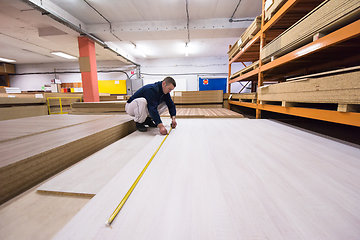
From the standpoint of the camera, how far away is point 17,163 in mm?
804

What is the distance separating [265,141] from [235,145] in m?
0.35

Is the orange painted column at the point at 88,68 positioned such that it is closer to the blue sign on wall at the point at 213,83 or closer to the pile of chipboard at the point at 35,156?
the pile of chipboard at the point at 35,156

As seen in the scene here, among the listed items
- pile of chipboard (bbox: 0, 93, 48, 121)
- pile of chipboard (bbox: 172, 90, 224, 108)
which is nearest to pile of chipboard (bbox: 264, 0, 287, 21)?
pile of chipboard (bbox: 172, 90, 224, 108)

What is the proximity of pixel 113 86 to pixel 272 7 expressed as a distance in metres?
9.72

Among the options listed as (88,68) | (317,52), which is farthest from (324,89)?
(88,68)

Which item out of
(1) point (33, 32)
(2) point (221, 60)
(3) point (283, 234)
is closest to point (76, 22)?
(1) point (33, 32)

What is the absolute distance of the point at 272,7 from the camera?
2320mm

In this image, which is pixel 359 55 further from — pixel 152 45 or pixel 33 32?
pixel 33 32

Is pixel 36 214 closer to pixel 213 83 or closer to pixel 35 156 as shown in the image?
pixel 35 156

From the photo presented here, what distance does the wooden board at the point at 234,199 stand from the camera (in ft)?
1.63

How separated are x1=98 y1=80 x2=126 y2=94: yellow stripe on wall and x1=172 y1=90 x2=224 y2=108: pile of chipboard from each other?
639cm

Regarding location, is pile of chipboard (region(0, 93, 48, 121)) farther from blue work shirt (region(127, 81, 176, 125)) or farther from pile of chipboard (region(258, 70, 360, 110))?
pile of chipboard (region(258, 70, 360, 110))

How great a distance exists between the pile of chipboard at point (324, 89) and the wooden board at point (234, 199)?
0.47m

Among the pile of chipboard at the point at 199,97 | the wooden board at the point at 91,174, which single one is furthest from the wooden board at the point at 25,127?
the pile of chipboard at the point at 199,97
